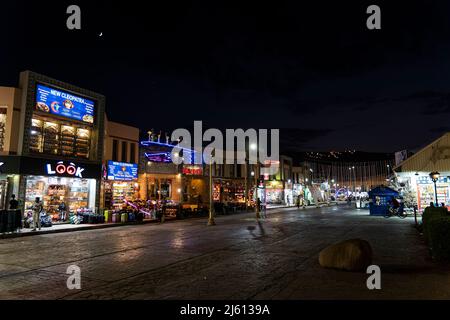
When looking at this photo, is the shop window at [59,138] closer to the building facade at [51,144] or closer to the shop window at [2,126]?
the building facade at [51,144]

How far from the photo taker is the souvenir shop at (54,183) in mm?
19500

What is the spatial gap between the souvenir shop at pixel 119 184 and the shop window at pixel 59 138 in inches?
121

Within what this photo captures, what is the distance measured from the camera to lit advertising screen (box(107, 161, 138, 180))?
1056 inches

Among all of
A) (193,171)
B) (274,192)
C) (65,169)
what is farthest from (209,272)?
(274,192)

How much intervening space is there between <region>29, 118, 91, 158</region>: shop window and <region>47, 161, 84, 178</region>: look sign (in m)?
1.06

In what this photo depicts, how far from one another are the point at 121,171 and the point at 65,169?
613 cm

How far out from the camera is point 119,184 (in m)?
28.4

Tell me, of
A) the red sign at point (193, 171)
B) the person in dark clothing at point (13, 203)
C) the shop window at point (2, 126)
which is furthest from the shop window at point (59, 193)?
the red sign at point (193, 171)

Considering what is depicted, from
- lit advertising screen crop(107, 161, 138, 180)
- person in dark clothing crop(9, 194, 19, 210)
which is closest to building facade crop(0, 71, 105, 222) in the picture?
person in dark clothing crop(9, 194, 19, 210)

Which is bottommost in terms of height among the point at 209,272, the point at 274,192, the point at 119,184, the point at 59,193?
the point at 209,272

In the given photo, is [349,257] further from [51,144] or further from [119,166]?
[119,166]

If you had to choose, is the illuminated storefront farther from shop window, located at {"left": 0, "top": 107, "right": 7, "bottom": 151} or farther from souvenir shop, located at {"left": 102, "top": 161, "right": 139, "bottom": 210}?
shop window, located at {"left": 0, "top": 107, "right": 7, "bottom": 151}
